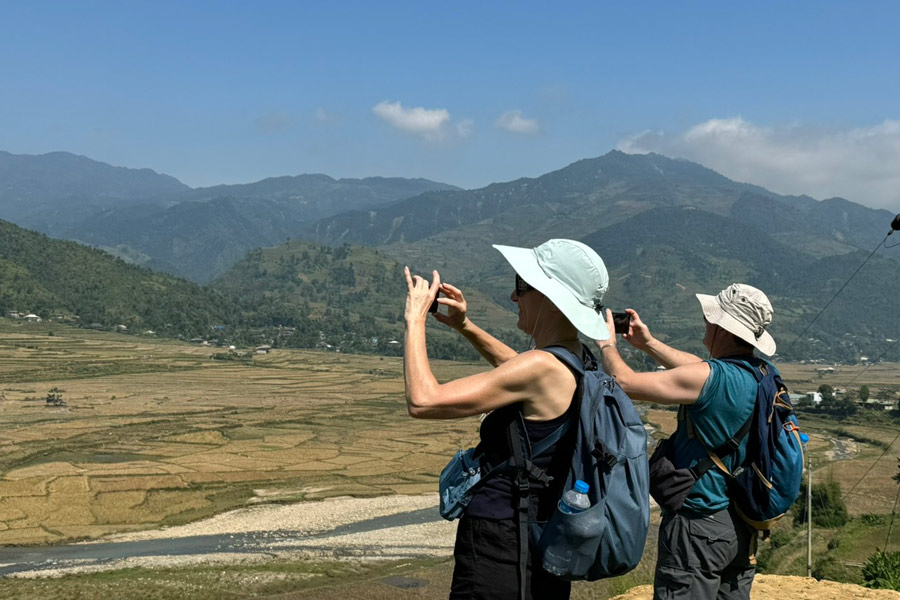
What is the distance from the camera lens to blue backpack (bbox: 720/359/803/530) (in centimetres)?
493

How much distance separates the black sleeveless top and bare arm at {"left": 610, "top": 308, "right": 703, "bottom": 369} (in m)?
1.58

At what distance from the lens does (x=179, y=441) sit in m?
60.6

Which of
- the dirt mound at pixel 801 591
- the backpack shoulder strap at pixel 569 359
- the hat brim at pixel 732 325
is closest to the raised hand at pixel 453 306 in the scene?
the backpack shoulder strap at pixel 569 359

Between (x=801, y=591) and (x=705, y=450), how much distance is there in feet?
19.4

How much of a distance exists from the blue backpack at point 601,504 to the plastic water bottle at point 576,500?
0.07ft

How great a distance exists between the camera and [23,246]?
178250 mm

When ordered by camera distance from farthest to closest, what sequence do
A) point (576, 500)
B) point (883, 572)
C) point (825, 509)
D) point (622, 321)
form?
point (825, 509)
point (883, 572)
point (622, 321)
point (576, 500)

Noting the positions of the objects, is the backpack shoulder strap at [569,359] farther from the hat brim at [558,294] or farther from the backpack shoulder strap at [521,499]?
the backpack shoulder strap at [521,499]

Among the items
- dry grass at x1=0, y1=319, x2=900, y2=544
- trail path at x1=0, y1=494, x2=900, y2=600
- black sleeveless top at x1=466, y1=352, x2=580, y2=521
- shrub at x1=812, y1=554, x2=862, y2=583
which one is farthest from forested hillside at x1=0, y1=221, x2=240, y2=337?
black sleeveless top at x1=466, y1=352, x2=580, y2=521

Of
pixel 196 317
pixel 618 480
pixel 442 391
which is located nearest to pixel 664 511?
pixel 618 480

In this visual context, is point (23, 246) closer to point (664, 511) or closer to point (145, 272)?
point (145, 272)

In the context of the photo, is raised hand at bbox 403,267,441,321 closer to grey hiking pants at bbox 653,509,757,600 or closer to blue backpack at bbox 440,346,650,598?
blue backpack at bbox 440,346,650,598

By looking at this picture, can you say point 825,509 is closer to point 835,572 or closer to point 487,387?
point 835,572

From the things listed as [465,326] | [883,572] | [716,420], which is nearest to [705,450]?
[716,420]
